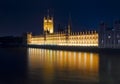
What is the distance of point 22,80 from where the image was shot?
682 inches

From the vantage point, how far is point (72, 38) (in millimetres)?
99438

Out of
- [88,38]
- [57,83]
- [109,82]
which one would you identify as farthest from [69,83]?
[88,38]

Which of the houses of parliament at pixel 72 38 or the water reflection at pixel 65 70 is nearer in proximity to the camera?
the water reflection at pixel 65 70

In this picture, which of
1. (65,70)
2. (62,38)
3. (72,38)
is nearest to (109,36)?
(72,38)

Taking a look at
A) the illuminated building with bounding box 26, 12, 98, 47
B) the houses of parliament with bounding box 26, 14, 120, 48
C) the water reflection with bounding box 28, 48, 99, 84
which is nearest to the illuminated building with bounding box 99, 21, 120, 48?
the houses of parliament with bounding box 26, 14, 120, 48

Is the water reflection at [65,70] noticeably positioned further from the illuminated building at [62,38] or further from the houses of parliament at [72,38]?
the illuminated building at [62,38]

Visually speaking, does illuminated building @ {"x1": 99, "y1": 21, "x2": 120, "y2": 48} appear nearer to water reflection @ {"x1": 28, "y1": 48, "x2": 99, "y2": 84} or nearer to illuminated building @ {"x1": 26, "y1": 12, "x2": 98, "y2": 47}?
illuminated building @ {"x1": 26, "y1": 12, "x2": 98, "y2": 47}

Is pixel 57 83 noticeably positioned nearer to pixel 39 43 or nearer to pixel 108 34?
pixel 108 34

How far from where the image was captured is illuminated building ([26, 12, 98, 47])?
86.4 metres

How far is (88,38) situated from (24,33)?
62740mm

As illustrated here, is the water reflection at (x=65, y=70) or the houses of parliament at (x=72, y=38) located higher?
the houses of parliament at (x=72, y=38)

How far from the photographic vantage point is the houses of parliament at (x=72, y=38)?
242 ft

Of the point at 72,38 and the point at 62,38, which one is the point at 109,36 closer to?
the point at 72,38

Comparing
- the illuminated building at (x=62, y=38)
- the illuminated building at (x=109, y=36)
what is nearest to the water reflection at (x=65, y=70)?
the illuminated building at (x=109, y=36)
